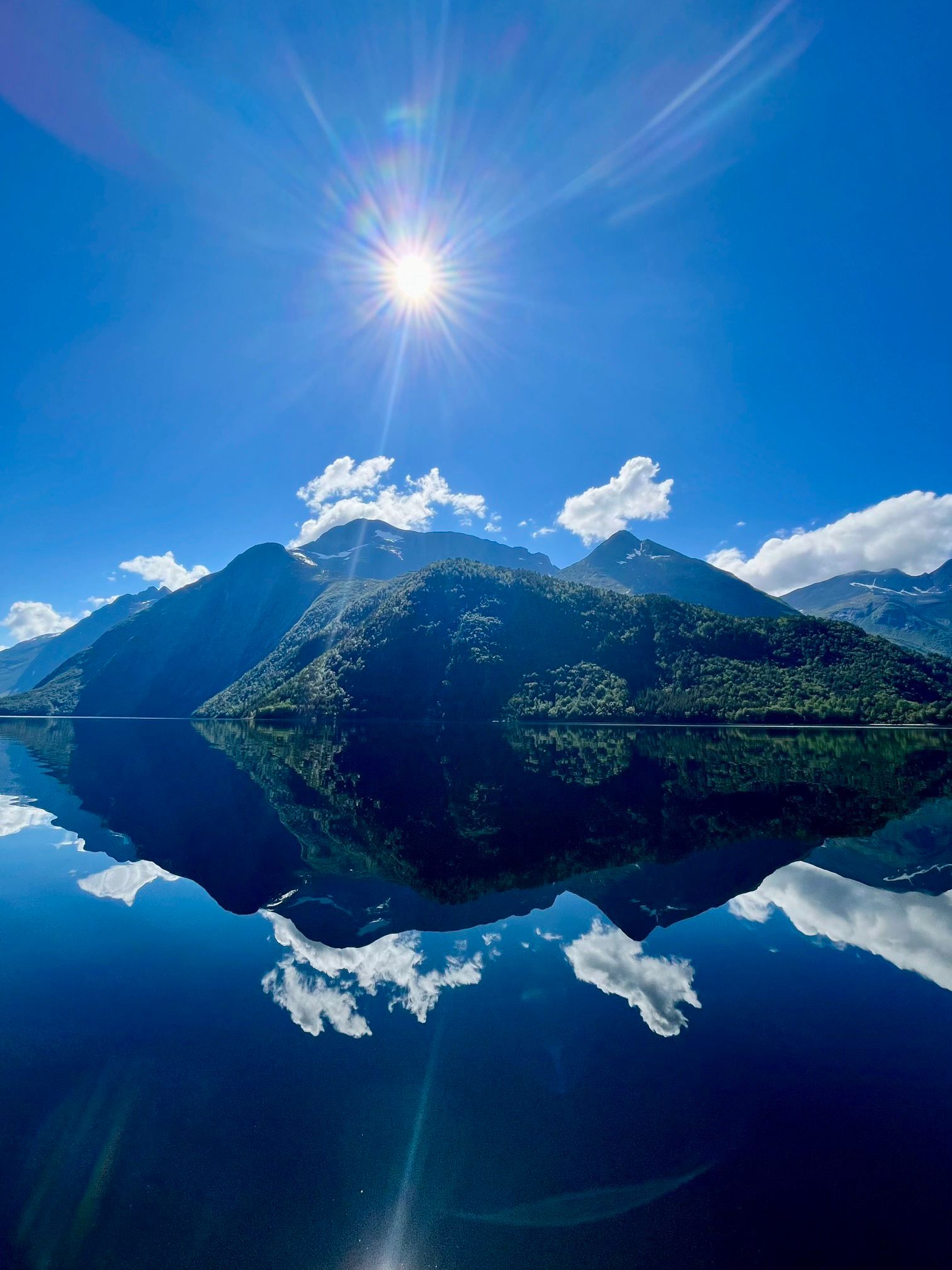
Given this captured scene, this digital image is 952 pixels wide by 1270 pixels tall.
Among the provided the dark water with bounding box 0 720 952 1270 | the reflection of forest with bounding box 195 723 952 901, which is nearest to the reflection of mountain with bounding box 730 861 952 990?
the dark water with bounding box 0 720 952 1270

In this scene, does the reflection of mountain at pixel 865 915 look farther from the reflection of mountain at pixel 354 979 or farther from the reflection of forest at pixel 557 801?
the reflection of mountain at pixel 354 979

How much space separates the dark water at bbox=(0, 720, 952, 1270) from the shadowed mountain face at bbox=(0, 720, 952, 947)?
32 cm

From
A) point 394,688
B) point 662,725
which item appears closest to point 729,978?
point 662,725

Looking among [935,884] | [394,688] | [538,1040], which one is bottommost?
[935,884]

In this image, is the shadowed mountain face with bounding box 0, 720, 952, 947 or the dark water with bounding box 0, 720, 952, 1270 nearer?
the dark water with bounding box 0, 720, 952, 1270

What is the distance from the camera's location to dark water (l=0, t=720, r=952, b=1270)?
775cm

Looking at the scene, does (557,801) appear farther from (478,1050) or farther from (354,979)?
(478,1050)

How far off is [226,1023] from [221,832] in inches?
818

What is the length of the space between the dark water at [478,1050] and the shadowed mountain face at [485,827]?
0.32 meters

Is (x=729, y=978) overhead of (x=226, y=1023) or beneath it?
beneath

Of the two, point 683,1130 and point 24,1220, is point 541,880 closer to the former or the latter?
point 683,1130

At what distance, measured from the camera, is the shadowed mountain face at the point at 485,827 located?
836 inches

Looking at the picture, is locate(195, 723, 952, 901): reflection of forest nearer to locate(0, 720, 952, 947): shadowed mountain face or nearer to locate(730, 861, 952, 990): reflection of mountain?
locate(0, 720, 952, 947): shadowed mountain face

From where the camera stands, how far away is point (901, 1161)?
880 cm
